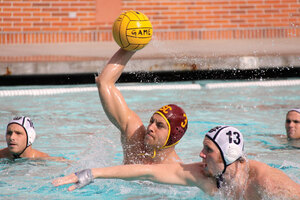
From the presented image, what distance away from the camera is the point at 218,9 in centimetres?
1291

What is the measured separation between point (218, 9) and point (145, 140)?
9416mm

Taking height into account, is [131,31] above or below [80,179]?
above

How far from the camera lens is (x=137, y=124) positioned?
165 inches

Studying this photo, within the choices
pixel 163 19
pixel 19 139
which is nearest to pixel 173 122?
pixel 19 139

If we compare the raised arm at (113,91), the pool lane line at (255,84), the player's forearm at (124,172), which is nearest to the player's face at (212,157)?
the player's forearm at (124,172)

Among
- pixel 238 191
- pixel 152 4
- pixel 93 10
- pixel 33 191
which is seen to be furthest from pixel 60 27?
pixel 238 191

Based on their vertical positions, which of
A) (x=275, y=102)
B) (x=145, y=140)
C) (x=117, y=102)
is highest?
(x=117, y=102)

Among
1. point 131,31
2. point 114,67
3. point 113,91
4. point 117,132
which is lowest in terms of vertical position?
point 117,132

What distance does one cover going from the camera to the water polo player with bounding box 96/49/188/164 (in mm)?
4023

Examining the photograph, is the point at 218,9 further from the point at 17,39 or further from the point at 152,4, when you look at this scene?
the point at 17,39

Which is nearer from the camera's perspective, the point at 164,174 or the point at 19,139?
the point at 164,174

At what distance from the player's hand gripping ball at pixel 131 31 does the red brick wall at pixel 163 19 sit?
8.51 meters

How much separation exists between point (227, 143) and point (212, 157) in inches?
5.5

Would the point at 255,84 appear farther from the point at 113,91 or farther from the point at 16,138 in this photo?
the point at 113,91
